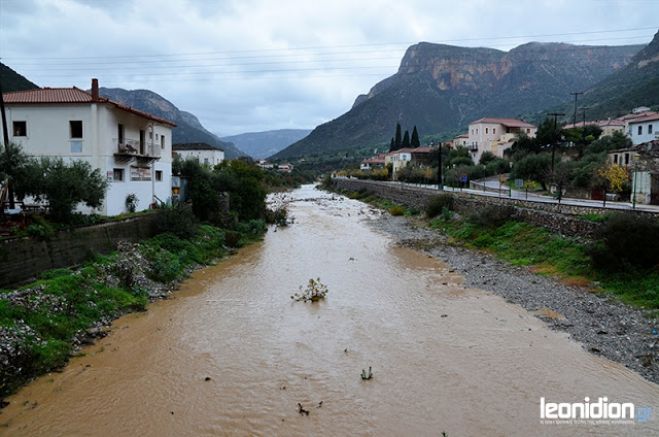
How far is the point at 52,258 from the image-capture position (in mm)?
16859

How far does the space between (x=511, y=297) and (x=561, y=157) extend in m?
41.0

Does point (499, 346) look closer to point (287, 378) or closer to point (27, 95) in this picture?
point (287, 378)

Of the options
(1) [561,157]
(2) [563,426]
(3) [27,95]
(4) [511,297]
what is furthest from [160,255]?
(1) [561,157]

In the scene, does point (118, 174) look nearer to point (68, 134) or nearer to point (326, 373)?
point (68, 134)

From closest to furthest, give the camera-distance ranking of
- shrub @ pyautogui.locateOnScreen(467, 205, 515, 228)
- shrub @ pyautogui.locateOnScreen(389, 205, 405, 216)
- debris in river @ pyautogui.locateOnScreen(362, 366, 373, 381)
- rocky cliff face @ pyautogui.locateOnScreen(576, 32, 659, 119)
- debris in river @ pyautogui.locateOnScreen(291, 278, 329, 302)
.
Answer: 1. debris in river @ pyautogui.locateOnScreen(362, 366, 373, 381)
2. debris in river @ pyautogui.locateOnScreen(291, 278, 329, 302)
3. shrub @ pyautogui.locateOnScreen(467, 205, 515, 228)
4. shrub @ pyautogui.locateOnScreen(389, 205, 405, 216)
5. rocky cliff face @ pyautogui.locateOnScreen(576, 32, 659, 119)

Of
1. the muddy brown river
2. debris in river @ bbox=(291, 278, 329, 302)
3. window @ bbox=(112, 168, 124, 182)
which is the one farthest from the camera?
window @ bbox=(112, 168, 124, 182)

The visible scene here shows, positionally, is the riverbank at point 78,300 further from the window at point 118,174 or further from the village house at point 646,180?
the village house at point 646,180

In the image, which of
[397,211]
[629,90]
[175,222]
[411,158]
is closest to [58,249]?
[175,222]

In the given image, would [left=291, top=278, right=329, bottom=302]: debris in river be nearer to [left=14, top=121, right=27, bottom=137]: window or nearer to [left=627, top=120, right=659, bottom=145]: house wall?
[left=14, top=121, right=27, bottom=137]: window

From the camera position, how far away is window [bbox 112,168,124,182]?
25.1 meters

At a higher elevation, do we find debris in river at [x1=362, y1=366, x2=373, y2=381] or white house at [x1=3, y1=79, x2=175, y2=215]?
white house at [x1=3, y1=79, x2=175, y2=215]

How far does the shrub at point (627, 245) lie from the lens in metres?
18.0

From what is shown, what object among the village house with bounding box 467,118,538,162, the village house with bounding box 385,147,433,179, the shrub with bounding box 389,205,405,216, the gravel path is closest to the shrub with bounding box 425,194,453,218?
the shrub with bounding box 389,205,405,216

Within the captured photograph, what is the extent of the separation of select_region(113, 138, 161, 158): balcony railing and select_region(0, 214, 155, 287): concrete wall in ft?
13.4
